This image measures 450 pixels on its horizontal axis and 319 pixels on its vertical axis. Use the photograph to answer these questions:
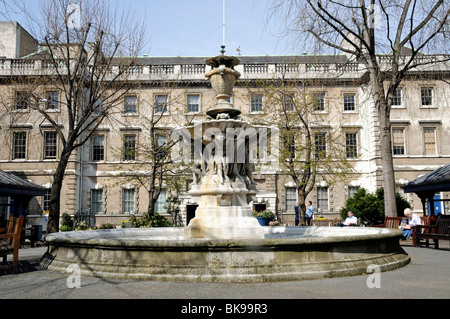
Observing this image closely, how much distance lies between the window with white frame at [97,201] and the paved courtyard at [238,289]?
2510 cm

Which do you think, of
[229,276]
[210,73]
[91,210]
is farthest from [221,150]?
[91,210]

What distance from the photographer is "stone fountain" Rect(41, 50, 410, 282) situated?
5.92 meters

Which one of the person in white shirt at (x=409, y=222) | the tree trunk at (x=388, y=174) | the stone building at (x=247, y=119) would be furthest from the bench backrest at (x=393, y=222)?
the stone building at (x=247, y=119)

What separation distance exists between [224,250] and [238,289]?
78cm

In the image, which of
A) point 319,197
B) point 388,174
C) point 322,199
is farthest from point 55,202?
point 322,199

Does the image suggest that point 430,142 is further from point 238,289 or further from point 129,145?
point 238,289

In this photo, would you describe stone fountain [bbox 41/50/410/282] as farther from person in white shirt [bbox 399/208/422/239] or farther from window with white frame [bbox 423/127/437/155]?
window with white frame [bbox 423/127/437/155]

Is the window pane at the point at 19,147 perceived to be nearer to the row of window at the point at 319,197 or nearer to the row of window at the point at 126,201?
the row of window at the point at 126,201

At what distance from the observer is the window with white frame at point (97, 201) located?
3064 centimetres
